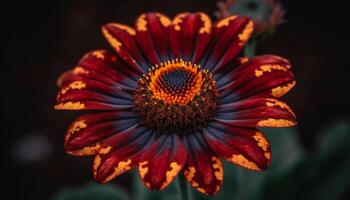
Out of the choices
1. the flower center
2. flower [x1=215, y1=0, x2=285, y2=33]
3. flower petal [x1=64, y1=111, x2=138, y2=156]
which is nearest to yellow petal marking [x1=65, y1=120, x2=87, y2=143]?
flower petal [x1=64, y1=111, x2=138, y2=156]

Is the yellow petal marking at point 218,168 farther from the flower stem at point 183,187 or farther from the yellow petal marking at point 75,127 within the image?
the yellow petal marking at point 75,127

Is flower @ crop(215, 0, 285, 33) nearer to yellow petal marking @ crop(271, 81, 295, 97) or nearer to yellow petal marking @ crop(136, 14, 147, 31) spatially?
yellow petal marking @ crop(136, 14, 147, 31)

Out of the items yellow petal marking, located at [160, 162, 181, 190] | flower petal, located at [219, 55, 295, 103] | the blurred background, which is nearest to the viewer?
yellow petal marking, located at [160, 162, 181, 190]

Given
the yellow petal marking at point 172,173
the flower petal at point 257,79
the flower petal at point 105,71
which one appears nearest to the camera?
the yellow petal marking at point 172,173

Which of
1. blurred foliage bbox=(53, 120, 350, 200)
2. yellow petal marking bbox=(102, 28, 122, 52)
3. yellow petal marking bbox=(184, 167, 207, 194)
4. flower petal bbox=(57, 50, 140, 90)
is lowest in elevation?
blurred foliage bbox=(53, 120, 350, 200)

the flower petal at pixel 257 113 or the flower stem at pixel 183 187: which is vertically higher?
the flower petal at pixel 257 113

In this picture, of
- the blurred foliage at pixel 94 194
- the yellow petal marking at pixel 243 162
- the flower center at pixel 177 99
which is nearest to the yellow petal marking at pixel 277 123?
the yellow petal marking at pixel 243 162

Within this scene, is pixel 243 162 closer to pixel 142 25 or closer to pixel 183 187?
pixel 183 187
